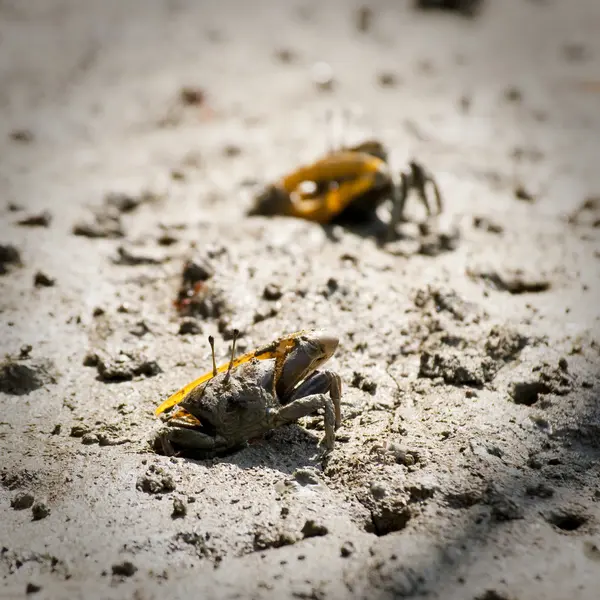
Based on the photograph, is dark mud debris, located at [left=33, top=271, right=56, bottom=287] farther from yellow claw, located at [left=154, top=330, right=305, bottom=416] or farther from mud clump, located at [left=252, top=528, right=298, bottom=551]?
mud clump, located at [left=252, top=528, right=298, bottom=551]

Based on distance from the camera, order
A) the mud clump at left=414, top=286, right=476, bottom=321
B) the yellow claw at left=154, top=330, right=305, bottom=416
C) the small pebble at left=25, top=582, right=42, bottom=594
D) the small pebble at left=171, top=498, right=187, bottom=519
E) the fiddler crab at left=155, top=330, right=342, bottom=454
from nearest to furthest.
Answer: the small pebble at left=25, top=582, right=42, bottom=594 → the small pebble at left=171, top=498, right=187, bottom=519 → the fiddler crab at left=155, top=330, right=342, bottom=454 → the yellow claw at left=154, top=330, right=305, bottom=416 → the mud clump at left=414, top=286, right=476, bottom=321

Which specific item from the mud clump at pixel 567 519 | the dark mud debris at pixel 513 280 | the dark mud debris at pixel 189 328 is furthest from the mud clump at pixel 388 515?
the dark mud debris at pixel 513 280

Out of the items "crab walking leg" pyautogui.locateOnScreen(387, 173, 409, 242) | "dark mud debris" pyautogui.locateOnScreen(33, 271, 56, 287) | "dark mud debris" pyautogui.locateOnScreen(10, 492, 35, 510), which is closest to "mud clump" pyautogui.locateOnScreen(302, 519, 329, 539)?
"dark mud debris" pyautogui.locateOnScreen(10, 492, 35, 510)

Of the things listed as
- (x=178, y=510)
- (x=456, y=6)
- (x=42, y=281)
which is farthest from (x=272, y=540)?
(x=456, y=6)

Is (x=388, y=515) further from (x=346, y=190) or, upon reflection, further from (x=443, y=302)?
(x=346, y=190)

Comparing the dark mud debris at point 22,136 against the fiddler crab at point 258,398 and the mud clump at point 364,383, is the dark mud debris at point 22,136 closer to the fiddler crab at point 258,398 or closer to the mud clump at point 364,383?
the fiddler crab at point 258,398

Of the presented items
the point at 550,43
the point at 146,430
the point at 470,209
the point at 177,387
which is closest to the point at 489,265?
the point at 470,209

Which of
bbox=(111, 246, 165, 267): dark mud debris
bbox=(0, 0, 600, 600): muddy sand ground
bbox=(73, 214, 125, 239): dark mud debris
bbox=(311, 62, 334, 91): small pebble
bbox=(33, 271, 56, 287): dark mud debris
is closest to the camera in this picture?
bbox=(0, 0, 600, 600): muddy sand ground

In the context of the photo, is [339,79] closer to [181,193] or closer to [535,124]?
[535,124]
